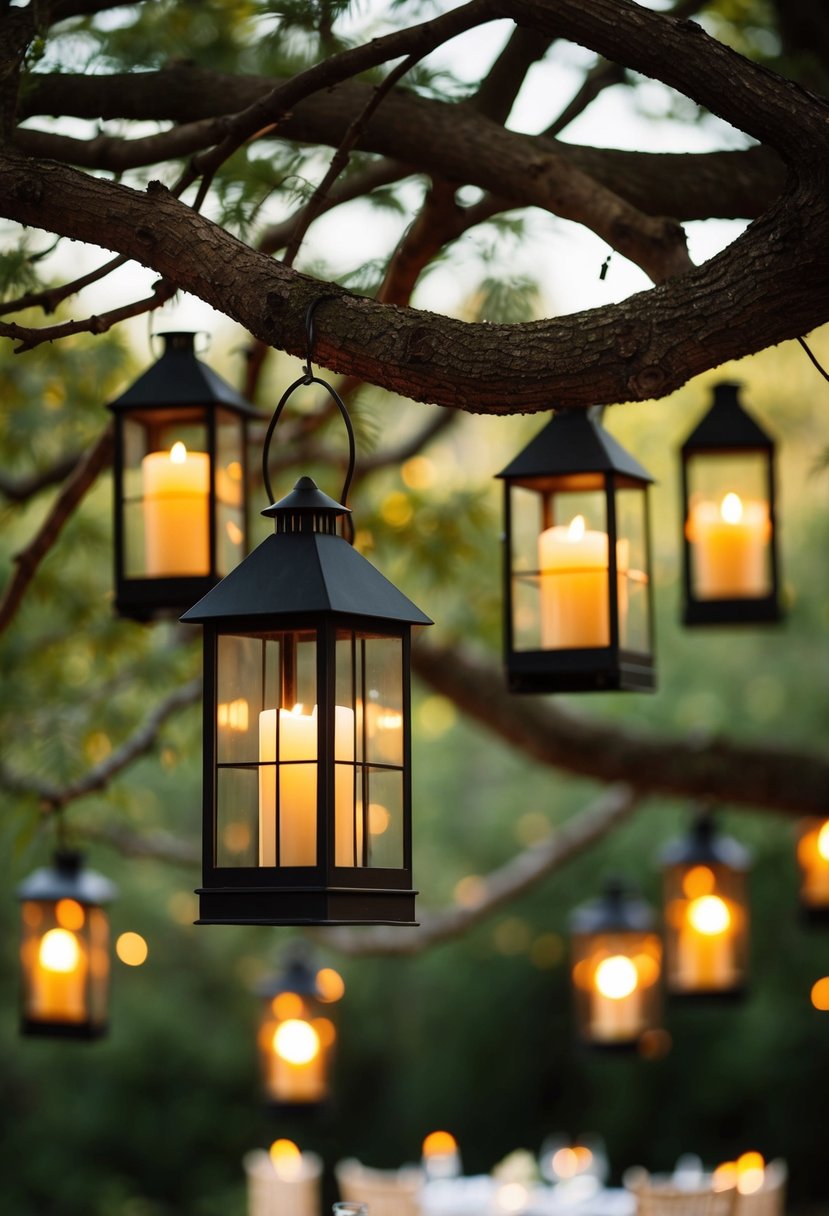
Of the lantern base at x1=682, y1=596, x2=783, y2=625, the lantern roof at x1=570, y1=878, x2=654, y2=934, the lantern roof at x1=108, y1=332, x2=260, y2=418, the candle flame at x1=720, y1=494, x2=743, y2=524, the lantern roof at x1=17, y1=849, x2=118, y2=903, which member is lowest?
the lantern roof at x1=570, y1=878, x2=654, y2=934

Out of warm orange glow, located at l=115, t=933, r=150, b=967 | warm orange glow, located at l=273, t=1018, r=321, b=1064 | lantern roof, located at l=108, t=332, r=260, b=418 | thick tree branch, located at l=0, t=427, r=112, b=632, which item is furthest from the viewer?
warm orange glow, located at l=115, t=933, r=150, b=967

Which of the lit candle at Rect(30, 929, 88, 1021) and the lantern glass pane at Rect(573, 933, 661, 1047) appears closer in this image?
the lit candle at Rect(30, 929, 88, 1021)

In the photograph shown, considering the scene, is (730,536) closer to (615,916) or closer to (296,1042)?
(615,916)

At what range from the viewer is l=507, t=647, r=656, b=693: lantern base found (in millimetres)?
2953

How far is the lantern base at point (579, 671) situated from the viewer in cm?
295

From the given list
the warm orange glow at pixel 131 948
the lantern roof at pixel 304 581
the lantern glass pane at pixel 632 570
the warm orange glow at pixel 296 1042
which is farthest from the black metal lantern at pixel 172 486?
the warm orange glow at pixel 131 948

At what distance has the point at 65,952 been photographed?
4.86 m

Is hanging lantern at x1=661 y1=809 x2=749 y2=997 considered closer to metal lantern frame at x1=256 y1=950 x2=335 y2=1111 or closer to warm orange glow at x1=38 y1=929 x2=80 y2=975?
metal lantern frame at x1=256 y1=950 x2=335 y2=1111

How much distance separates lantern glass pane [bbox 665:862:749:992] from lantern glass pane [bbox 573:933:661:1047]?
0.24 m

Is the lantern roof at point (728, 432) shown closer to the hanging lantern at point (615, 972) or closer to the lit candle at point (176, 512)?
the lit candle at point (176, 512)

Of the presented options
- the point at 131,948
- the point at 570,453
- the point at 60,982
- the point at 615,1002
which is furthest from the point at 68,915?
the point at 131,948

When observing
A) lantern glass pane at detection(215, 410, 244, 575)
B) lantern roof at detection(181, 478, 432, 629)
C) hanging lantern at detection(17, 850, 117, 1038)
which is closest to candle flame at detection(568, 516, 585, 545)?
lantern glass pane at detection(215, 410, 244, 575)

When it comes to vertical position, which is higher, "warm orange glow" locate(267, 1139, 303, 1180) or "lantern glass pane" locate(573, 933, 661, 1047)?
"lantern glass pane" locate(573, 933, 661, 1047)

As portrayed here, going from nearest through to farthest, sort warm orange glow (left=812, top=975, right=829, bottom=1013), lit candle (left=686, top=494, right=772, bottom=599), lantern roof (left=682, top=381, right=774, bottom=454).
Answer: lantern roof (left=682, top=381, right=774, bottom=454), lit candle (left=686, top=494, right=772, bottom=599), warm orange glow (left=812, top=975, right=829, bottom=1013)
